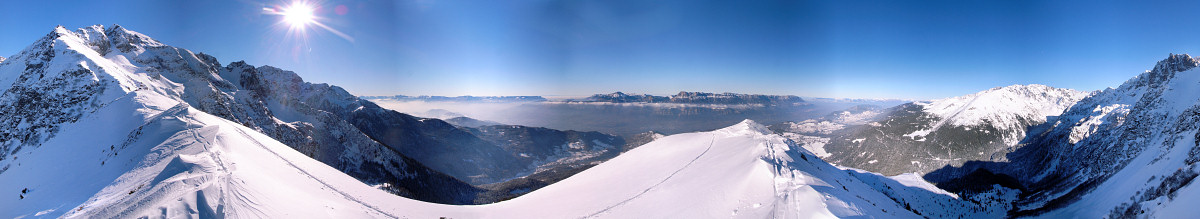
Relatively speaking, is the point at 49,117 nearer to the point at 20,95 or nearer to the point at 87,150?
the point at 20,95

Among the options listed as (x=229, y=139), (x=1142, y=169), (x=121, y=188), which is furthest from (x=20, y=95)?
(x=1142, y=169)

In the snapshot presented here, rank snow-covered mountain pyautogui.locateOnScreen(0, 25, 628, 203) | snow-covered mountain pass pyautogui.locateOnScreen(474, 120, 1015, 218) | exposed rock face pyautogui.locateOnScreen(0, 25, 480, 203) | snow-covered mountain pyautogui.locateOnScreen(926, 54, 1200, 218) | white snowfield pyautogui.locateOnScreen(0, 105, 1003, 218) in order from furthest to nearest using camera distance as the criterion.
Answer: snow-covered mountain pyautogui.locateOnScreen(926, 54, 1200, 218) → exposed rock face pyautogui.locateOnScreen(0, 25, 480, 203) → snow-covered mountain pyautogui.locateOnScreen(0, 25, 628, 203) → snow-covered mountain pass pyautogui.locateOnScreen(474, 120, 1015, 218) → white snowfield pyautogui.locateOnScreen(0, 105, 1003, 218)

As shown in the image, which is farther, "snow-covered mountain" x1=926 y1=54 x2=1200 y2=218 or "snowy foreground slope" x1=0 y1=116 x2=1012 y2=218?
"snow-covered mountain" x1=926 y1=54 x2=1200 y2=218

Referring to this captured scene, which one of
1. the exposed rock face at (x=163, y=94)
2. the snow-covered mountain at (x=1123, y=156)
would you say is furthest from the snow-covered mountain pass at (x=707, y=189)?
the snow-covered mountain at (x=1123, y=156)

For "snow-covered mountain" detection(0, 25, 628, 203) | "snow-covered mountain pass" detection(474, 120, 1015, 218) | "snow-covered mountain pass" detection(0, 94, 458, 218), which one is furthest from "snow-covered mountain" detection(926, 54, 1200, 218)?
"snow-covered mountain" detection(0, 25, 628, 203)

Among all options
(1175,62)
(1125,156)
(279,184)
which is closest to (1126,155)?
(1125,156)

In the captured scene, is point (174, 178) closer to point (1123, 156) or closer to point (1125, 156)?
point (1125, 156)

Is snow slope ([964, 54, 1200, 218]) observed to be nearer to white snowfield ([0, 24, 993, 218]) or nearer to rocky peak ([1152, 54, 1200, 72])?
rocky peak ([1152, 54, 1200, 72])

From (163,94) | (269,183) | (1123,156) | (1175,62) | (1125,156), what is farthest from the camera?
(1175,62)

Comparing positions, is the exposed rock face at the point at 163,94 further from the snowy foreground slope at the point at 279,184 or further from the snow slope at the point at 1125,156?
the snow slope at the point at 1125,156
